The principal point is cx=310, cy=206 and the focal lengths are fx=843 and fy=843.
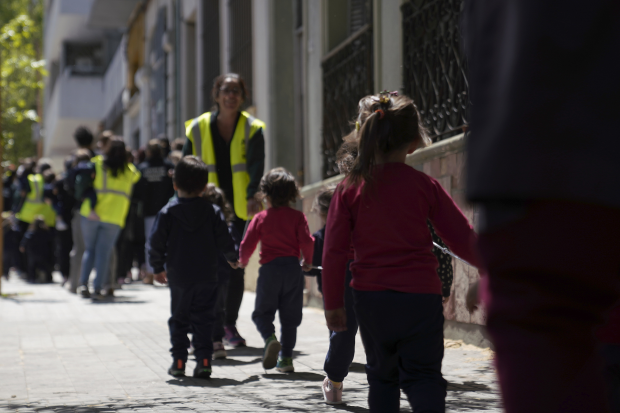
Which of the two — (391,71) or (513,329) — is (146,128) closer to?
(391,71)

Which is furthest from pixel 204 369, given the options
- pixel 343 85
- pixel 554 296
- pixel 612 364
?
pixel 343 85

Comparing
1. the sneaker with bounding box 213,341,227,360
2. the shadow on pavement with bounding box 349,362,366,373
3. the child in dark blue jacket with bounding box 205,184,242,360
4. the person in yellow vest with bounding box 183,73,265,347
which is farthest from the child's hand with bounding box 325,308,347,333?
the person in yellow vest with bounding box 183,73,265,347

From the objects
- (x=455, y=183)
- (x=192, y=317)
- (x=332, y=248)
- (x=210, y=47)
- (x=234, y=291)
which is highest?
(x=210, y=47)

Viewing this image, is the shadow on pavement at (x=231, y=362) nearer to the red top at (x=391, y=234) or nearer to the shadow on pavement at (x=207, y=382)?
the shadow on pavement at (x=207, y=382)

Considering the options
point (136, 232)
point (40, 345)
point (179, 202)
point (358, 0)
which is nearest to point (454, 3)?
point (179, 202)

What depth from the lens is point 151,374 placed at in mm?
5137

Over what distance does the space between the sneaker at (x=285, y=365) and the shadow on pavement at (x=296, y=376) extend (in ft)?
0.15

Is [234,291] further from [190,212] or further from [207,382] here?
[207,382]

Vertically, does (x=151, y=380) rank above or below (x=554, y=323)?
below

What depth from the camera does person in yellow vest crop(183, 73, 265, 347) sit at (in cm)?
622

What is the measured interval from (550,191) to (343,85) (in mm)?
8134

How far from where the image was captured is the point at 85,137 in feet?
37.3

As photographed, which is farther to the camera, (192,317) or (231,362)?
(231,362)

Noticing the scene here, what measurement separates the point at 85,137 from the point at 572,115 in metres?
10.9
